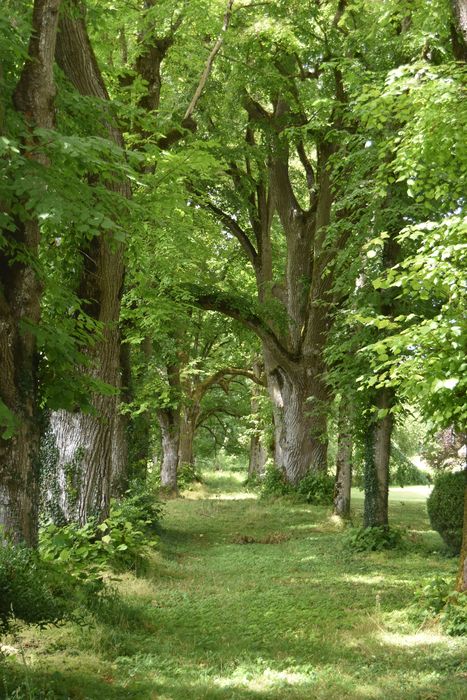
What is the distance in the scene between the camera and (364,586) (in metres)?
10.4

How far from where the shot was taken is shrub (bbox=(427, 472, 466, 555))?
1245cm

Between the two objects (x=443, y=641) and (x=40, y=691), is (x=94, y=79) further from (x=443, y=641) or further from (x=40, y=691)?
(x=443, y=641)

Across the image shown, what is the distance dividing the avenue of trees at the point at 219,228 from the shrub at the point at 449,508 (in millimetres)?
1130

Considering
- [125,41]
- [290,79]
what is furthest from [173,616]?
[290,79]

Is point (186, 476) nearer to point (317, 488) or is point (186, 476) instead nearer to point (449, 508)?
point (317, 488)

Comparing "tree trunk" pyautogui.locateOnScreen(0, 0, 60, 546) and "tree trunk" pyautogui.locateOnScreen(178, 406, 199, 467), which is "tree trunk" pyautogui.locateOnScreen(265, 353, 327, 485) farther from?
"tree trunk" pyautogui.locateOnScreen(0, 0, 60, 546)

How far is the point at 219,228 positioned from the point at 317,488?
937cm

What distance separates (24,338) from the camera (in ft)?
20.9

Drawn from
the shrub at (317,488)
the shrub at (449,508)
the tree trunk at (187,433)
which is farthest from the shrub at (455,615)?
the tree trunk at (187,433)

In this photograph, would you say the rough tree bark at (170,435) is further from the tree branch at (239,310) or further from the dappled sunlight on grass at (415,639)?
the dappled sunlight on grass at (415,639)

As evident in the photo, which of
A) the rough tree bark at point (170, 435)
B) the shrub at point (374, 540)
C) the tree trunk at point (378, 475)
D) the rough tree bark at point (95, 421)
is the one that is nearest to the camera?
the rough tree bark at point (95, 421)

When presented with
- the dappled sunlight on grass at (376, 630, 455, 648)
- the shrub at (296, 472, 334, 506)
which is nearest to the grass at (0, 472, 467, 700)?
the dappled sunlight on grass at (376, 630, 455, 648)

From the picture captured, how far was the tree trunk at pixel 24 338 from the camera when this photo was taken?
6180mm

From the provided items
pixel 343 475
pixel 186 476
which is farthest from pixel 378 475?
pixel 186 476
